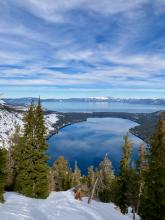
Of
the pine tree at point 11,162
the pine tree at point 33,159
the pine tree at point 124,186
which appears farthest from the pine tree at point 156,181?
the pine tree at point 124,186

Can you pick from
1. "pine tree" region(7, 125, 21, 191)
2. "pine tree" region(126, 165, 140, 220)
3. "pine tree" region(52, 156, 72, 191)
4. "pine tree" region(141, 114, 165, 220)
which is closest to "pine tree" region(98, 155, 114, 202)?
"pine tree" region(52, 156, 72, 191)

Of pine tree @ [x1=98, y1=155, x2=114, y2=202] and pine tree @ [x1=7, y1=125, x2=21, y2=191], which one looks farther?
pine tree @ [x1=98, y1=155, x2=114, y2=202]

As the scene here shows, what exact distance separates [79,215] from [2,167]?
897cm

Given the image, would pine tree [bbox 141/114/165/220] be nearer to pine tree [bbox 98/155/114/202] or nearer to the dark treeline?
the dark treeline

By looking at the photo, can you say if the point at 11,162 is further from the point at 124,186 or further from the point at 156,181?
the point at 156,181

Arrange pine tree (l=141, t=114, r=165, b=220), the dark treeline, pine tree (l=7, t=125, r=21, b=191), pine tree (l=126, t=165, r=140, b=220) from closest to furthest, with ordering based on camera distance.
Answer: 1. pine tree (l=141, t=114, r=165, b=220)
2. the dark treeline
3. pine tree (l=7, t=125, r=21, b=191)
4. pine tree (l=126, t=165, r=140, b=220)

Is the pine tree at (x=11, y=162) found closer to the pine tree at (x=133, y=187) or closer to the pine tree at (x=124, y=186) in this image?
the pine tree at (x=124, y=186)

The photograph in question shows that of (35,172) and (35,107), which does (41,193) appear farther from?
(35,107)

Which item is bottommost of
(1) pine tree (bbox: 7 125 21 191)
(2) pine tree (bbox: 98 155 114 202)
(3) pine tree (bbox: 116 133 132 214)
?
(2) pine tree (bbox: 98 155 114 202)

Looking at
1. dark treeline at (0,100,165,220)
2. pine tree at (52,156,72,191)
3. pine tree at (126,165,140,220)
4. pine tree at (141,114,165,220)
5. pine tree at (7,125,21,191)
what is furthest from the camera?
pine tree at (52,156,72,191)

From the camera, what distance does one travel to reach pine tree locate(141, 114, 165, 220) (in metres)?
33.8

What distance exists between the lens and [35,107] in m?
43.9

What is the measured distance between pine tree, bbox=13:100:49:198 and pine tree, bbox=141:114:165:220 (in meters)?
14.8

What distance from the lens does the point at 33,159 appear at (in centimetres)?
4169
